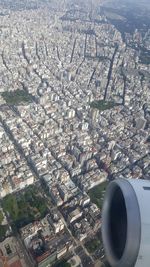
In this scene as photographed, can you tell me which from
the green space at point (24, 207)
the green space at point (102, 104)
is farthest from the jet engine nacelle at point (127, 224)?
the green space at point (102, 104)

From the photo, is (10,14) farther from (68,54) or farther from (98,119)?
(98,119)

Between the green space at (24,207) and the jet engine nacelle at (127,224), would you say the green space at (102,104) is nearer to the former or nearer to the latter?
the green space at (24,207)

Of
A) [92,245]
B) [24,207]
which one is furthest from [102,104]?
[92,245]

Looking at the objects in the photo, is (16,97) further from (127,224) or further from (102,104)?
(127,224)

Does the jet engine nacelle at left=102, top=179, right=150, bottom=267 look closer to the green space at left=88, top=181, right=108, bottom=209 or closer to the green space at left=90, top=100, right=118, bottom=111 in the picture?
the green space at left=88, top=181, right=108, bottom=209

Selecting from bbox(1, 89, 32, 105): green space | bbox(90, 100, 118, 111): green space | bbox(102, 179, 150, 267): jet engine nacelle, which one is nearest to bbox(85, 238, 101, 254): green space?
bbox(102, 179, 150, 267): jet engine nacelle

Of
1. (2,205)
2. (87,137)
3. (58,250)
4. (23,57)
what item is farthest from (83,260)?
(23,57)
